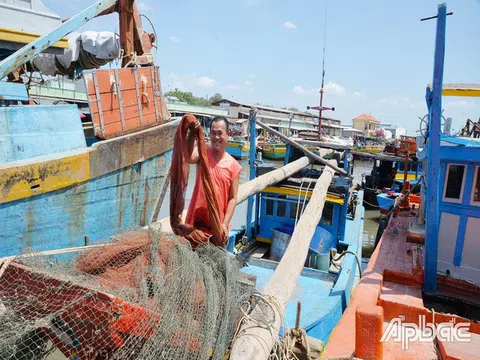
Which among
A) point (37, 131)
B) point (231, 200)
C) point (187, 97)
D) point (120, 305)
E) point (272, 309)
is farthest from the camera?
point (187, 97)

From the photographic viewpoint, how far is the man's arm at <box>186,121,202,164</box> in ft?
8.05

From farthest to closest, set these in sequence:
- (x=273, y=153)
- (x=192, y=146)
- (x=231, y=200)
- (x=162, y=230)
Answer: (x=273, y=153) → (x=162, y=230) → (x=231, y=200) → (x=192, y=146)

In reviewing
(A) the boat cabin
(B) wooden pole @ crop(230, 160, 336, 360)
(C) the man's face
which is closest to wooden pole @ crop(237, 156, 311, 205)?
(B) wooden pole @ crop(230, 160, 336, 360)

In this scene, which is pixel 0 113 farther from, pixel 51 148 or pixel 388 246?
pixel 388 246

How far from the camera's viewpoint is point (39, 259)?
6.38ft

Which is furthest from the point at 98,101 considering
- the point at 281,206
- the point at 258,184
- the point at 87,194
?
the point at 281,206

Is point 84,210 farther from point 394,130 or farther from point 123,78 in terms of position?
point 394,130

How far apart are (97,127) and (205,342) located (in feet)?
15.1

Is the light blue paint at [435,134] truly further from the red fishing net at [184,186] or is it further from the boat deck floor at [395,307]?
the red fishing net at [184,186]

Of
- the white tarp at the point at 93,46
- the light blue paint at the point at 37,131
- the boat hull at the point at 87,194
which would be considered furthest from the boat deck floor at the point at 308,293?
the white tarp at the point at 93,46

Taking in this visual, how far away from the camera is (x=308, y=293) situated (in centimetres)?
525

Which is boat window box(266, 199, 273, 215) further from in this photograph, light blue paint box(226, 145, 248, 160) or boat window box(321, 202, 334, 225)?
light blue paint box(226, 145, 248, 160)

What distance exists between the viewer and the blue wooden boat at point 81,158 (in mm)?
4113

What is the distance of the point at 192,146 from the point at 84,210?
3.07m
